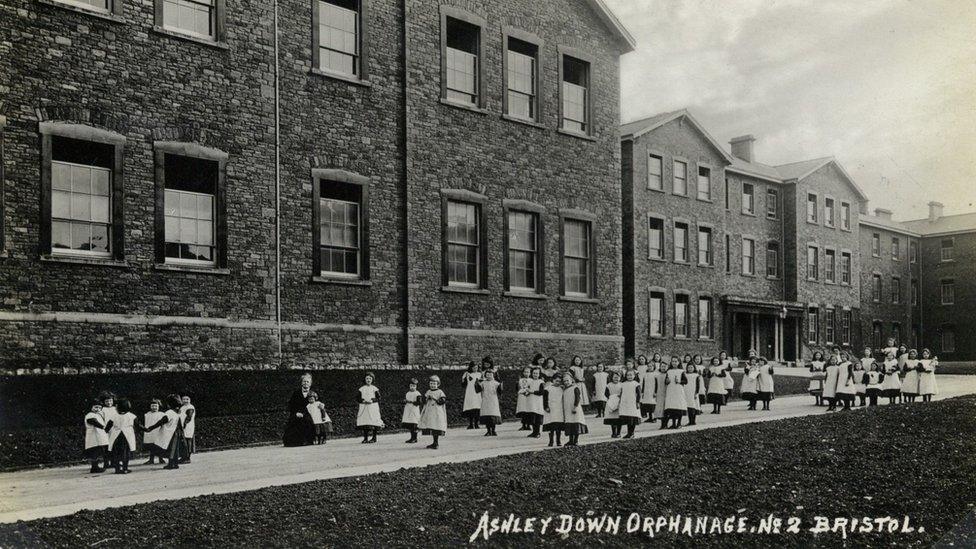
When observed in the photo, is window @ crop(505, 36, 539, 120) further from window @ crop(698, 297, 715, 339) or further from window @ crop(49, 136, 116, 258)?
window @ crop(698, 297, 715, 339)

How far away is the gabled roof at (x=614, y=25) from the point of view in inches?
973

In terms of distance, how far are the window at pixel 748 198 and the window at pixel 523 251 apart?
22.5 m

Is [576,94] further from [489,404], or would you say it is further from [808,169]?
[808,169]

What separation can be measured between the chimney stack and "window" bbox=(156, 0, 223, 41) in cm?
3583

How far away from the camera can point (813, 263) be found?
46.0m

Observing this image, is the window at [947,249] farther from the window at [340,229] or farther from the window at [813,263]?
the window at [340,229]

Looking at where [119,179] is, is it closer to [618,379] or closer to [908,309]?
[618,379]

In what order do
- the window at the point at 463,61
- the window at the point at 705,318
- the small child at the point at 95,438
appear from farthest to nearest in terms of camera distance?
the window at the point at 705,318 → the window at the point at 463,61 → the small child at the point at 95,438

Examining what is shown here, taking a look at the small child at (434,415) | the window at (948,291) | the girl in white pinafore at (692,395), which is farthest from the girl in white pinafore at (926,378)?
the window at (948,291)

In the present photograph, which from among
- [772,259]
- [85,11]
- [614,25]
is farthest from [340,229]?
[772,259]

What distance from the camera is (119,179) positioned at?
15445 mm

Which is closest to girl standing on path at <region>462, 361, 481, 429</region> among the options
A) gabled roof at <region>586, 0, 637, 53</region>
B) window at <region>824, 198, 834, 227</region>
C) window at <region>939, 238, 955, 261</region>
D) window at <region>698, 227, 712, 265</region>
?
gabled roof at <region>586, 0, 637, 53</region>

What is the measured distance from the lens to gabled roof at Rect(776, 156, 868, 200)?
→ 148ft

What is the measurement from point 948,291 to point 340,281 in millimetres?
50087
